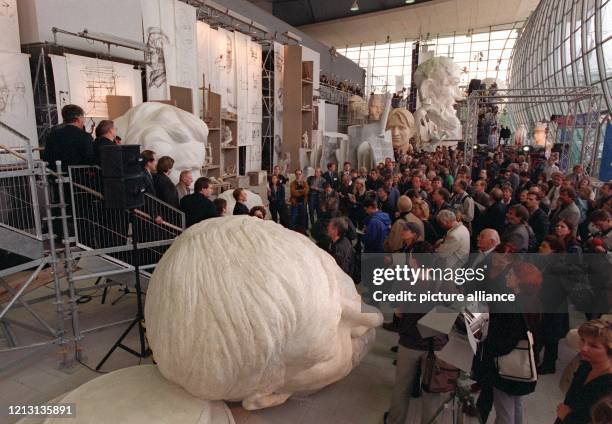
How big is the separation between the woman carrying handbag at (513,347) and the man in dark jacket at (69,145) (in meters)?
4.25

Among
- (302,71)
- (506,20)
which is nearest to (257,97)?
(302,71)

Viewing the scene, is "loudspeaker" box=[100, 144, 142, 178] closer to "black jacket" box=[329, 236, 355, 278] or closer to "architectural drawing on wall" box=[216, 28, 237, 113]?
"black jacket" box=[329, 236, 355, 278]

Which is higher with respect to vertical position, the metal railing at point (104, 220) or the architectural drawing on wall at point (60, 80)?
the architectural drawing on wall at point (60, 80)

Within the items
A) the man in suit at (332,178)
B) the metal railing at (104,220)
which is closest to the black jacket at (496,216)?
the man in suit at (332,178)

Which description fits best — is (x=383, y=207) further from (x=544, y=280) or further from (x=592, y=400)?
(x=592, y=400)

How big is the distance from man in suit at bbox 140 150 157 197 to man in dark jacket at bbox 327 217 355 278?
224cm

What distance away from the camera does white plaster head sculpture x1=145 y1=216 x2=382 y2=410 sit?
2889 mm

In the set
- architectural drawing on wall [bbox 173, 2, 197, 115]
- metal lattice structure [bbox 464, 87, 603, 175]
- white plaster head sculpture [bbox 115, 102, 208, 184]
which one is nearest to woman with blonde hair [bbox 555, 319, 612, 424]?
white plaster head sculpture [bbox 115, 102, 208, 184]

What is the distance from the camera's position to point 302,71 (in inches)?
656

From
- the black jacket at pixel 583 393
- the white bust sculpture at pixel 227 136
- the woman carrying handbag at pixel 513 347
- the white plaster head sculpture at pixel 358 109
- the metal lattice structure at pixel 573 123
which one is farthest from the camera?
the white plaster head sculpture at pixel 358 109

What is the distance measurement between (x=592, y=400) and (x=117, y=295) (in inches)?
232

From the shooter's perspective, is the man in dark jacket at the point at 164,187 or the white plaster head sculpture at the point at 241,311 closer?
the white plaster head sculpture at the point at 241,311

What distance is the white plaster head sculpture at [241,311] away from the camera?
9.48 feet

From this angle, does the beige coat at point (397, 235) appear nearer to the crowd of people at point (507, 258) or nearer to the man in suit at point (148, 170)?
the crowd of people at point (507, 258)
